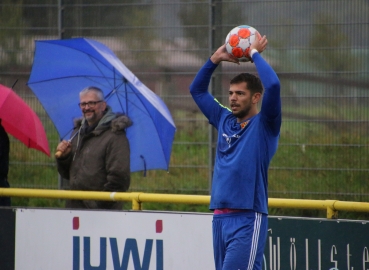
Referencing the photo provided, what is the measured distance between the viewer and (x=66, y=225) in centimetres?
680

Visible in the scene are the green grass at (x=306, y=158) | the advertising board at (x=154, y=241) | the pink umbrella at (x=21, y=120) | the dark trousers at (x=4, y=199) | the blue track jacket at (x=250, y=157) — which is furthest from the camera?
the green grass at (x=306, y=158)

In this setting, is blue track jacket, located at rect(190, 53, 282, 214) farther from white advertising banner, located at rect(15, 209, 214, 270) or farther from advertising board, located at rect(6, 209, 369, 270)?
white advertising banner, located at rect(15, 209, 214, 270)

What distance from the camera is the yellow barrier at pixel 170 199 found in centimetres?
574

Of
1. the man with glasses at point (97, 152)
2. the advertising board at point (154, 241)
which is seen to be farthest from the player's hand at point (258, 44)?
the man with glasses at point (97, 152)

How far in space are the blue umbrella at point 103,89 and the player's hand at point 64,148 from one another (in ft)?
1.33

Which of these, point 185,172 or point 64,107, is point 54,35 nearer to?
point 64,107

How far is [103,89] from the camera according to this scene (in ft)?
24.6

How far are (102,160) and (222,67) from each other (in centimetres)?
216

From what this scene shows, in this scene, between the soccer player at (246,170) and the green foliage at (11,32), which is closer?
the soccer player at (246,170)

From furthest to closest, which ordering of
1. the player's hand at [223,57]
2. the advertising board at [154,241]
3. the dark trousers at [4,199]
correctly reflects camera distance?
the dark trousers at [4,199] → the advertising board at [154,241] → the player's hand at [223,57]

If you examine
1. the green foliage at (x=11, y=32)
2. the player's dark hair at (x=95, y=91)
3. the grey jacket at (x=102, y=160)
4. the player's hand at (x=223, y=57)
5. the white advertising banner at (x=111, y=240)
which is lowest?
the white advertising banner at (x=111, y=240)

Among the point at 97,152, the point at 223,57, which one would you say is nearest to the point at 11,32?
the point at 97,152

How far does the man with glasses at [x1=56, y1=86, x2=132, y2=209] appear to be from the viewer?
280 inches

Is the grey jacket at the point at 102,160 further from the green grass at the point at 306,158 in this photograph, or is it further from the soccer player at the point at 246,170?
the soccer player at the point at 246,170
